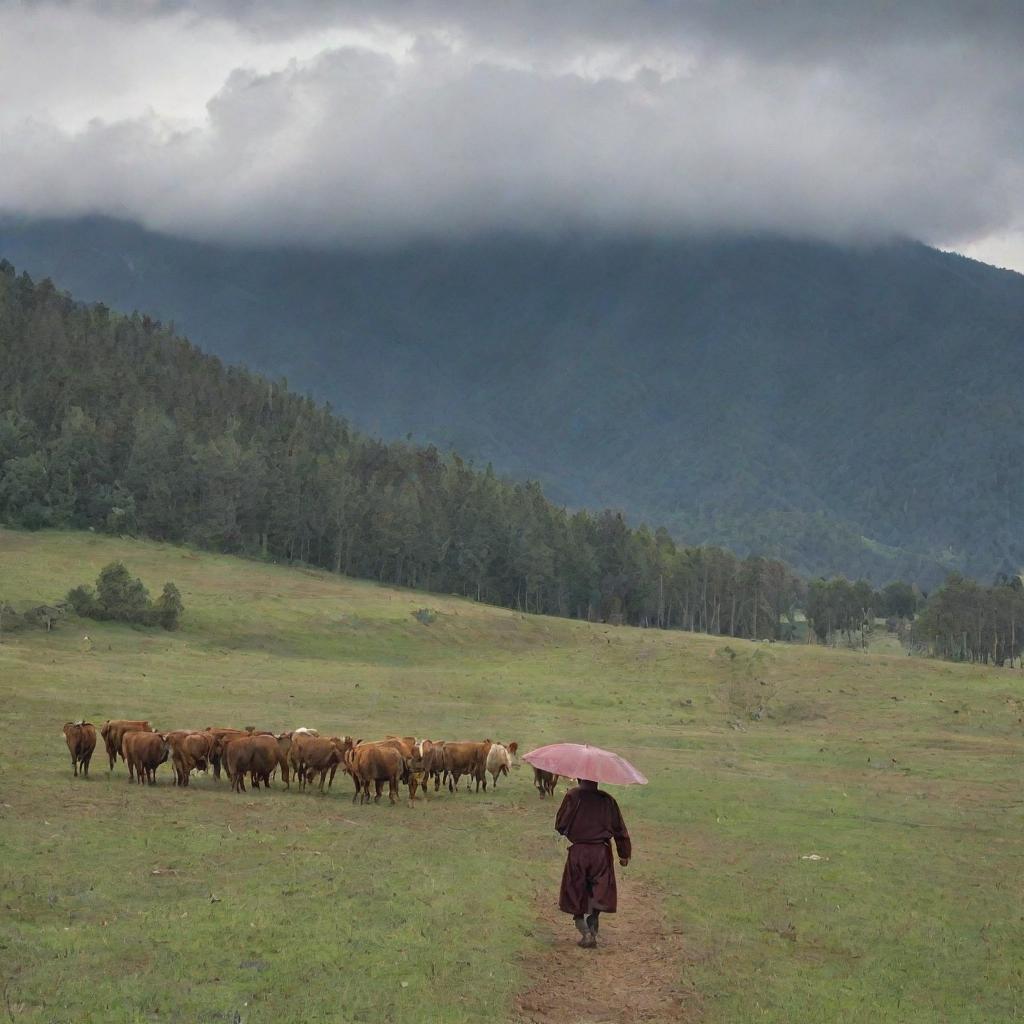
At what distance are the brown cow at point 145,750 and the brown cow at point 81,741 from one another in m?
0.84

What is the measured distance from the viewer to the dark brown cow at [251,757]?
28562 mm

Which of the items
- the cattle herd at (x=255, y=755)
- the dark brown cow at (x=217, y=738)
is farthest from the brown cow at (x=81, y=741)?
the dark brown cow at (x=217, y=738)

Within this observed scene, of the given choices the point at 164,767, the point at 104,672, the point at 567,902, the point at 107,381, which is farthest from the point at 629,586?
the point at 567,902

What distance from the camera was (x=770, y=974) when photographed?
16641 millimetres

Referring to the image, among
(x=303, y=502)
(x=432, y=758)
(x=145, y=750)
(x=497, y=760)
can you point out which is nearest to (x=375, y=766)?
(x=432, y=758)

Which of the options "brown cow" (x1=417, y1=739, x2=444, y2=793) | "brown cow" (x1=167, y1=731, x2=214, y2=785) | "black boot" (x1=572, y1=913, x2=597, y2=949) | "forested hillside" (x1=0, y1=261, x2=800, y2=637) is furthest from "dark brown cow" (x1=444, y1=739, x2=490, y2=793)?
"forested hillside" (x1=0, y1=261, x2=800, y2=637)

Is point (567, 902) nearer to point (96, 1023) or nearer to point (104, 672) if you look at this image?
point (96, 1023)

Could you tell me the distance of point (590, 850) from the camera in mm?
17578

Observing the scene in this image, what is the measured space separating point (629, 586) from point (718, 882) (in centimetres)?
11406

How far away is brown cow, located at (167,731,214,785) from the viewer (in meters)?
28.5

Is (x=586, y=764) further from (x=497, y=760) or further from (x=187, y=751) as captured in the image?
(x=497, y=760)

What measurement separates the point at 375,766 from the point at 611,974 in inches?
511

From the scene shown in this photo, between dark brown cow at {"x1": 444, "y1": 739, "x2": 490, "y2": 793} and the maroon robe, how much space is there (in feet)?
46.8

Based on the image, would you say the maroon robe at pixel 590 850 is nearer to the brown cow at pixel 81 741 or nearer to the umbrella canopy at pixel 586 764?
the umbrella canopy at pixel 586 764
